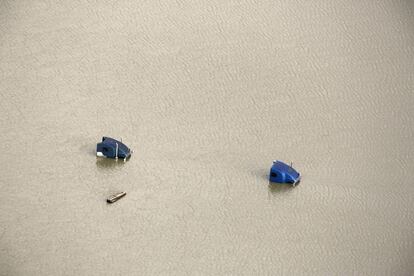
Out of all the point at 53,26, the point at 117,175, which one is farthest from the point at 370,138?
the point at 53,26

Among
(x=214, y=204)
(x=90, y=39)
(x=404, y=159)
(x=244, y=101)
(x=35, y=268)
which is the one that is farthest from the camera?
(x=90, y=39)

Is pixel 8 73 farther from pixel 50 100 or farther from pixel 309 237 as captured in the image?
pixel 309 237

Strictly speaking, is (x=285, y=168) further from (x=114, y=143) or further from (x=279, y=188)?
(x=114, y=143)

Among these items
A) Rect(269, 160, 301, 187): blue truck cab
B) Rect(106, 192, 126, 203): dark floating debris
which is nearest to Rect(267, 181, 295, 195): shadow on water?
Rect(269, 160, 301, 187): blue truck cab

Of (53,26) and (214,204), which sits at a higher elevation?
(53,26)

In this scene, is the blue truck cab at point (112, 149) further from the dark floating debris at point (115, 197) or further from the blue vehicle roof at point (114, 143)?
the dark floating debris at point (115, 197)

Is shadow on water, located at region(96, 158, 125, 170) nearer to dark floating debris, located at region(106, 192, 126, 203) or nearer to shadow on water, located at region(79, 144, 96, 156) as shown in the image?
shadow on water, located at region(79, 144, 96, 156)

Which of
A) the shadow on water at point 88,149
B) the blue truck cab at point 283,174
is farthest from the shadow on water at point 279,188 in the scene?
the shadow on water at point 88,149
